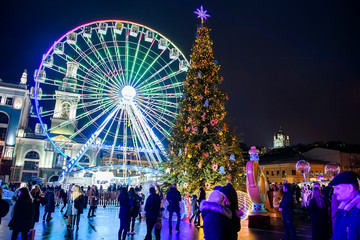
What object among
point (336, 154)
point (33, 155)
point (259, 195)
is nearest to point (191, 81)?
point (259, 195)

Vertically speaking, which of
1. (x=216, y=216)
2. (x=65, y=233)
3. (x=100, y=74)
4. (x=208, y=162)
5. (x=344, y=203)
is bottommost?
(x=65, y=233)

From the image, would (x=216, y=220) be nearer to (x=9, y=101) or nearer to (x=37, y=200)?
(x=37, y=200)

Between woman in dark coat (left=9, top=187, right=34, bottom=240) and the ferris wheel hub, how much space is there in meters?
17.7

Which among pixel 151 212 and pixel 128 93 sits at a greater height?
pixel 128 93

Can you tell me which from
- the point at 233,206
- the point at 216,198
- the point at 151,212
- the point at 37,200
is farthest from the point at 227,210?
the point at 37,200

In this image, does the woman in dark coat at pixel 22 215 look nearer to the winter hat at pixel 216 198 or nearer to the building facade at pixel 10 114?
the winter hat at pixel 216 198

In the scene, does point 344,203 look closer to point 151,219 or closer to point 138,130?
point 151,219

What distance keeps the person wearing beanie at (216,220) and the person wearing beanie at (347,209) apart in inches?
40.5

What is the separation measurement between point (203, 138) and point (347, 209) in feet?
38.6

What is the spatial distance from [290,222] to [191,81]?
9743 mm

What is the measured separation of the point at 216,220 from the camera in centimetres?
293

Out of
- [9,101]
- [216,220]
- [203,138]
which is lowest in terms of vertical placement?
[216,220]

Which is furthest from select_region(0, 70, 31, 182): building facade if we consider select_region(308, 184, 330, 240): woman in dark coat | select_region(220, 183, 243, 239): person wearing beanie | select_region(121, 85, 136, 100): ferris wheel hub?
select_region(220, 183, 243, 239): person wearing beanie

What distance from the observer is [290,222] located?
6992 millimetres
